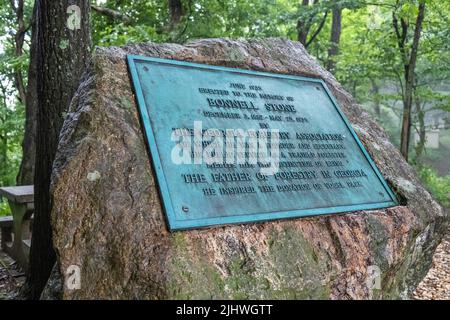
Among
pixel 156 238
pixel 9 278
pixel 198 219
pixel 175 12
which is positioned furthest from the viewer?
pixel 175 12

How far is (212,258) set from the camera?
2.32 m

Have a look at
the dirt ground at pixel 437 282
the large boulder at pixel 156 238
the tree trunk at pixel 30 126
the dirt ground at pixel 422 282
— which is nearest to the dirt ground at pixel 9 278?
the dirt ground at pixel 422 282

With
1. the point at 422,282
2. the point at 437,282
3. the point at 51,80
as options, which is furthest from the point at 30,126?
the point at 437,282

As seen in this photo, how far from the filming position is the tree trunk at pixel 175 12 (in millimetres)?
7957

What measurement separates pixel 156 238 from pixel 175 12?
6558 millimetres

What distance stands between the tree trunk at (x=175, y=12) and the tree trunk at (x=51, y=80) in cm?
464

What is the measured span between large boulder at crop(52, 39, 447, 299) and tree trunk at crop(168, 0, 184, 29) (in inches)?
199

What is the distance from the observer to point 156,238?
2.28 m

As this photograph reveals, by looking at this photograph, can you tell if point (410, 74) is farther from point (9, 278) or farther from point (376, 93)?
point (9, 278)

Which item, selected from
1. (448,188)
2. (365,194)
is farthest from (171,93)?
(448,188)

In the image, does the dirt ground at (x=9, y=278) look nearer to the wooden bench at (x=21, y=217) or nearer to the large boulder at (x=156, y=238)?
the wooden bench at (x=21, y=217)

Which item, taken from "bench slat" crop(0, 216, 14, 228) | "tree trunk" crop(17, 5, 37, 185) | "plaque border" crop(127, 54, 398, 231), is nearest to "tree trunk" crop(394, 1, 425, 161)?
"plaque border" crop(127, 54, 398, 231)

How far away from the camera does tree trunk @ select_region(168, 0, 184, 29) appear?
7.96 metres
